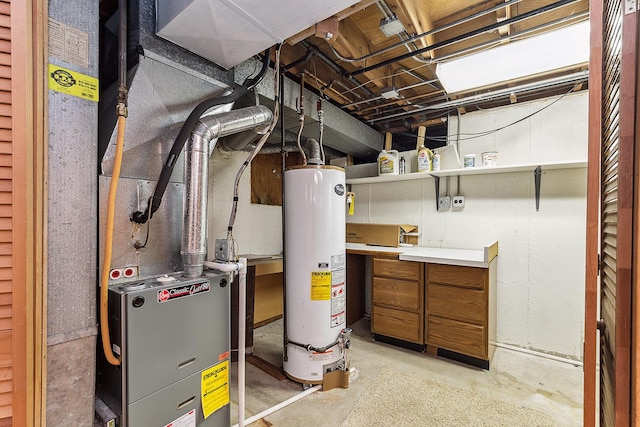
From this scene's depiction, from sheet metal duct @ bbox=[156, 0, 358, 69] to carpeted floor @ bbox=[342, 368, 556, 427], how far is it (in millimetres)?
2168

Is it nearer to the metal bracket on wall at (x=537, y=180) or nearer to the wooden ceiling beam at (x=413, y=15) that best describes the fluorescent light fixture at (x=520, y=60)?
the wooden ceiling beam at (x=413, y=15)

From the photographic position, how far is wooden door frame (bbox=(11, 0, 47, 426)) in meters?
0.79

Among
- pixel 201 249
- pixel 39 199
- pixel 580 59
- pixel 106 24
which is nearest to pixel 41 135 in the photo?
pixel 39 199

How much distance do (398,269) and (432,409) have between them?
3.49ft

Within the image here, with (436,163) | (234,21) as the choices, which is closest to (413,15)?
(234,21)

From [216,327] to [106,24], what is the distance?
1.61 metres

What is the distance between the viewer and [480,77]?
195 cm

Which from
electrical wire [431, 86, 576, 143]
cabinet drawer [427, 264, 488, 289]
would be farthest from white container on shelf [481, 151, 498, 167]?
cabinet drawer [427, 264, 488, 289]

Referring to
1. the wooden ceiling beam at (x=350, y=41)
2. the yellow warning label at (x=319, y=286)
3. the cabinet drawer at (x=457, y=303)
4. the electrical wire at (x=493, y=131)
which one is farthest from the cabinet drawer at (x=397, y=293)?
the wooden ceiling beam at (x=350, y=41)

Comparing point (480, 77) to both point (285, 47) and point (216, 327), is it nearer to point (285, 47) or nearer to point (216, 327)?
point (285, 47)

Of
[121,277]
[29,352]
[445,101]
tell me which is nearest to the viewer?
[29,352]

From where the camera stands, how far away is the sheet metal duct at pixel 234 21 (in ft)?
3.71

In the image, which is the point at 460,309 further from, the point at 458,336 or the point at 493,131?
the point at 493,131

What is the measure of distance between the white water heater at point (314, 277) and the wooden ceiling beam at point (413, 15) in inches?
38.5
